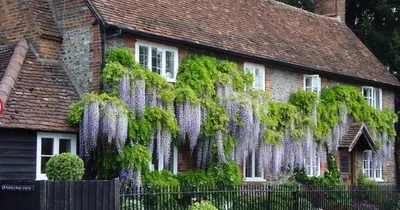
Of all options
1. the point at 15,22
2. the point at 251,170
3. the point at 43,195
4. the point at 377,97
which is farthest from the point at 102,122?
the point at 377,97

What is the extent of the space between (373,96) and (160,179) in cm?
1346

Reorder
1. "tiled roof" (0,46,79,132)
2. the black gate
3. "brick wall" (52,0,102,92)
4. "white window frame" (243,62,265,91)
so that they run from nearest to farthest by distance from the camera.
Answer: the black gate < "tiled roof" (0,46,79,132) < "brick wall" (52,0,102,92) < "white window frame" (243,62,265,91)

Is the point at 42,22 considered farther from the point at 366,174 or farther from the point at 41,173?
the point at 366,174

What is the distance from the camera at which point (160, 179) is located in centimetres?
1805

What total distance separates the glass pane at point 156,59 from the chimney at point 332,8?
15.2 meters

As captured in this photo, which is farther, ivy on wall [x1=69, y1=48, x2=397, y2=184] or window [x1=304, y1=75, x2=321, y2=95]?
window [x1=304, y1=75, x2=321, y2=95]

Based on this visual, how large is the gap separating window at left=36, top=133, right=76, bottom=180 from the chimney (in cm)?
1845

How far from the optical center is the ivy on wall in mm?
16875

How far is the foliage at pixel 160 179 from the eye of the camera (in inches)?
691

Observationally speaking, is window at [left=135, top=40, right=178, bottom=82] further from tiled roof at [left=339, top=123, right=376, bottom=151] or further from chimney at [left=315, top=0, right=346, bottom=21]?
chimney at [left=315, top=0, right=346, bottom=21]

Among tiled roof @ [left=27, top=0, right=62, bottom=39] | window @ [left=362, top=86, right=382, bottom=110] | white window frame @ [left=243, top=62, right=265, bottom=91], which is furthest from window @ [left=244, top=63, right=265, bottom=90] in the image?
window @ [left=362, top=86, right=382, bottom=110]

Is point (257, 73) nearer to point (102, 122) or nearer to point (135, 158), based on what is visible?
point (135, 158)

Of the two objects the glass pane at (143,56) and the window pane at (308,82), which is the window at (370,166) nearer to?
the window pane at (308,82)

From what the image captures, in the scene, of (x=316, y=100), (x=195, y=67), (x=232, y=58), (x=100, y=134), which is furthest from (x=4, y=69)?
(x=316, y=100)
